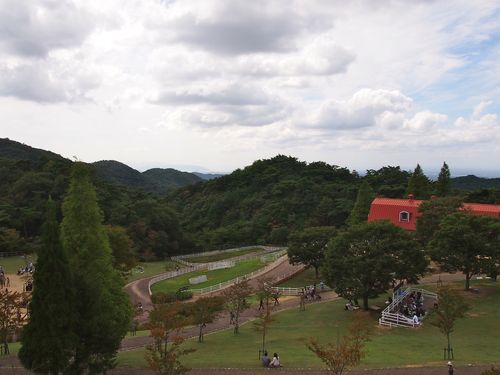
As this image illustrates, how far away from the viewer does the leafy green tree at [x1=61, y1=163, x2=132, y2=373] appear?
17.2 meters

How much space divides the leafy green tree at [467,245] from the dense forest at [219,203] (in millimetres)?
18825

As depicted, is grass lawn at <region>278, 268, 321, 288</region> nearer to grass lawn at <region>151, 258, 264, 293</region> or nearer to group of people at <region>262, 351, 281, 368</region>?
grass lawn at <region>151, 258, 264, 293</region>

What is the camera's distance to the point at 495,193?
6844 cm

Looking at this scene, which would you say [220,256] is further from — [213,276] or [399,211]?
[399,211]

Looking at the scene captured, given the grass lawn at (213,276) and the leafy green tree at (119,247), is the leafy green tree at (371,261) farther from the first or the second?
the grass lawn at (213,276)

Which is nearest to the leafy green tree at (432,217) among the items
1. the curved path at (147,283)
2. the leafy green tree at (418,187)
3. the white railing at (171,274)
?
the curved path at (147,283)

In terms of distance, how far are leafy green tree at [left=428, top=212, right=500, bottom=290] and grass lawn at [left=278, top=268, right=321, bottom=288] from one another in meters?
13.5

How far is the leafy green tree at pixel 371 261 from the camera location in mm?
29406

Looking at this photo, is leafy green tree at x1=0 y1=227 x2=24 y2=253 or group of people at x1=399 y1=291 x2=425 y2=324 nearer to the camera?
group of people at x1=399 y1=291 x2=425 y2=324

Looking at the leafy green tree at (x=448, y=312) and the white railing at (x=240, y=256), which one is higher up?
the leafy green tree at (x=448, y=312)

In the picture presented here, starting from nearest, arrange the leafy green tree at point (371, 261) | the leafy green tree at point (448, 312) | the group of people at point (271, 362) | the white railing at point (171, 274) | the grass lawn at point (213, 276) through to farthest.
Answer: the group of people at point (271, 362)
the leafy green tree at point (448, 312)
the leafy green tree at point (371, 261)
the grass lawn at point (213, 276)
the white railing at point (171, 274)

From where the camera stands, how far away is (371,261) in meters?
29.4

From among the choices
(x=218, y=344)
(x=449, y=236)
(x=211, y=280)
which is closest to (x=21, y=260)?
(x=211, y=280)

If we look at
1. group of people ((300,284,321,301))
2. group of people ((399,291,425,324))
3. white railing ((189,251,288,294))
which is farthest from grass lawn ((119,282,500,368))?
white railing ((189,251,288,294))
